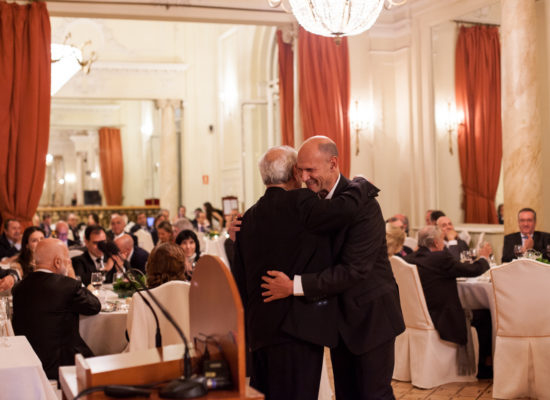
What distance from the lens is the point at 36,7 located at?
336 inches

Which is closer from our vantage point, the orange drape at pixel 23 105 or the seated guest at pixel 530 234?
the seated guest at pixel 530 234

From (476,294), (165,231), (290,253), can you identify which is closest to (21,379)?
(290,253)

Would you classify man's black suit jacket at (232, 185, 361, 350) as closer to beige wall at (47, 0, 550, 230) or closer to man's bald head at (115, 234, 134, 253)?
man's bald head at (115, 234, 134, 253)

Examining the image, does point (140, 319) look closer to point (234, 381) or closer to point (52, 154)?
point (234, 381)

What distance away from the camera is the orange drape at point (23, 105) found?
8289 millimetres

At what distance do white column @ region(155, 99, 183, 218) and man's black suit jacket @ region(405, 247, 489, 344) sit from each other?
1210 cm

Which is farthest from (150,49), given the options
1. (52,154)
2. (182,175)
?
(52,154)

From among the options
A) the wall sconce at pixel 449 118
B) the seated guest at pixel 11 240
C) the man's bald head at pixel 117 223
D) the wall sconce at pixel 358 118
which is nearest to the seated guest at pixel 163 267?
the seated guest at pixel 11 240

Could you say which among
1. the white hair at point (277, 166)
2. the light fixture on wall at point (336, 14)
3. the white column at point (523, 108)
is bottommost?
the white hair at point (277, 166)

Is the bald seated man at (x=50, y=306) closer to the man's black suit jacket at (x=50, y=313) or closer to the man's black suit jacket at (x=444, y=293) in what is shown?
the man's black suit jacket at (x=50, y=313)

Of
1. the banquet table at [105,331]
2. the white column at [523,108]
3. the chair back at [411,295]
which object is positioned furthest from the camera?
the white column at [523,108]

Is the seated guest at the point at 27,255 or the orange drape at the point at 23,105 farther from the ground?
the orange drape at the point at 23,105

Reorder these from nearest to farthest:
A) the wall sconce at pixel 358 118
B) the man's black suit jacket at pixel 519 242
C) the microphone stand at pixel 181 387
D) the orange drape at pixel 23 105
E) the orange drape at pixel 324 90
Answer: the microphone stand at pixel 181 387, the man's black suit jacket at pixel 519 242, the orange drape at pixel 23 105, the orange drape at pixel 324 90, the wall sconce at pixel 358 118

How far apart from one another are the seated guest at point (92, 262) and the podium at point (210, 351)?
165 inches
